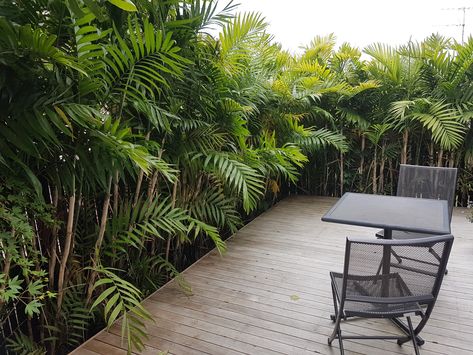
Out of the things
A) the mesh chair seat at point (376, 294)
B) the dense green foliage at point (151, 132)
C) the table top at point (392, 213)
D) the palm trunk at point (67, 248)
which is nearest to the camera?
the dense green foliage at point (151, 132)

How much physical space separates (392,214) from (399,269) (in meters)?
0.60

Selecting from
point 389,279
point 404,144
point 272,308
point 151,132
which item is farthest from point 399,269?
point 404,144

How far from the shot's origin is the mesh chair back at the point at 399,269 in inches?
52.4

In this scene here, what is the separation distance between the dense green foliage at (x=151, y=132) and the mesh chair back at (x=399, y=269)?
0.89 meters

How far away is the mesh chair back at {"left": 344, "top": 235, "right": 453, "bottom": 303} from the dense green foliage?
2.93 feet

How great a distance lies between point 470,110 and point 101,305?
13.4 feet

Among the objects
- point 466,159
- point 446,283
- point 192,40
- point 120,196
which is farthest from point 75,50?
point 466,159

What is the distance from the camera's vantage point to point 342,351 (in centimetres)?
163

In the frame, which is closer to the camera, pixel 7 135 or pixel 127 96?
pixel 7 135

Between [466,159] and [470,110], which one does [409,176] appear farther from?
[466,159]

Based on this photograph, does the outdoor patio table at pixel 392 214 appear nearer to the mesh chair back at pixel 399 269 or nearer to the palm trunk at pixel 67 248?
the mesh chair back at pixel 399 269

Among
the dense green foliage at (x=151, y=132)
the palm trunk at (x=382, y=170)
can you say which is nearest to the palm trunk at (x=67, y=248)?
the dense green foliage at (x=151, y=132)

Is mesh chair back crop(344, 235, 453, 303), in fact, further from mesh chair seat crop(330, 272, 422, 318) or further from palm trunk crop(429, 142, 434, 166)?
palm trunk crop(429, 142, 434, 166)

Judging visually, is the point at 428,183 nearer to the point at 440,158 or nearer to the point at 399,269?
the point at 399,269
